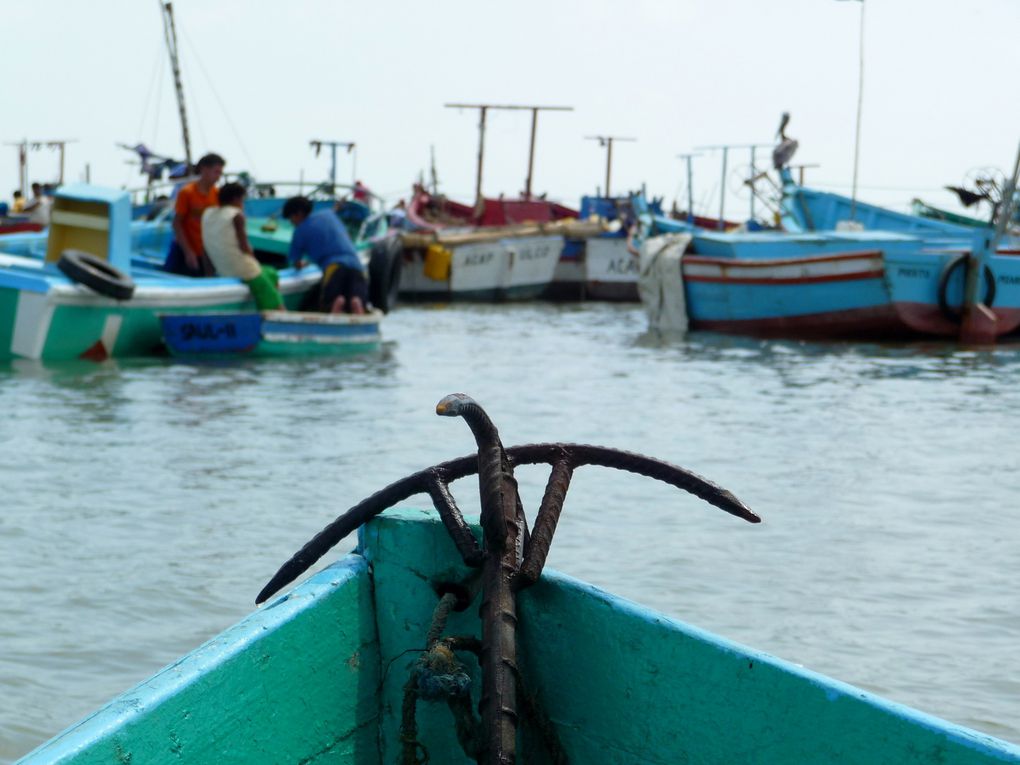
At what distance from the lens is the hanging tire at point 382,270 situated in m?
16.5

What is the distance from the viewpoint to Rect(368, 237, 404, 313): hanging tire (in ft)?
54.3

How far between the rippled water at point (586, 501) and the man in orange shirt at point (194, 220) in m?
1.28

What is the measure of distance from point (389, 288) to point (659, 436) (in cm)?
738

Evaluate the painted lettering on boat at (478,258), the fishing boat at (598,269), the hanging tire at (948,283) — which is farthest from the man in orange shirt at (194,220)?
the fishing boat at (598,269)

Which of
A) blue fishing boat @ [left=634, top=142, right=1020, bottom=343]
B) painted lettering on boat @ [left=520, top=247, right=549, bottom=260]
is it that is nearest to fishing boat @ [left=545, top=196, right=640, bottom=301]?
painted lettering on boat @ [left=520, top=247, right=549, bottom=260]

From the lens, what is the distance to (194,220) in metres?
14.1

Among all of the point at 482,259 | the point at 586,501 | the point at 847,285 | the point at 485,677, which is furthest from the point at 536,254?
the point at 485,677

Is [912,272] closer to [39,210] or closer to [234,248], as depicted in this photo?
[234,248]

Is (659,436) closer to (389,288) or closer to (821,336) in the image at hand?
(389,288)

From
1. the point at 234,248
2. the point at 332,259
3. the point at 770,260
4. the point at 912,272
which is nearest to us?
the point at 234,248

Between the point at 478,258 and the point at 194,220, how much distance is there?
1478cm

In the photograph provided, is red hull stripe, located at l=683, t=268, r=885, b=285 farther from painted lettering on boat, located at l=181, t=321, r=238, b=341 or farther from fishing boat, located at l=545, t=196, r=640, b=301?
fishing boat, located at l=545, t=196, r=640, b=301

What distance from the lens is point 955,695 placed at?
4.66 metres

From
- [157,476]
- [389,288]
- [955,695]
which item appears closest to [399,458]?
[157,476]
